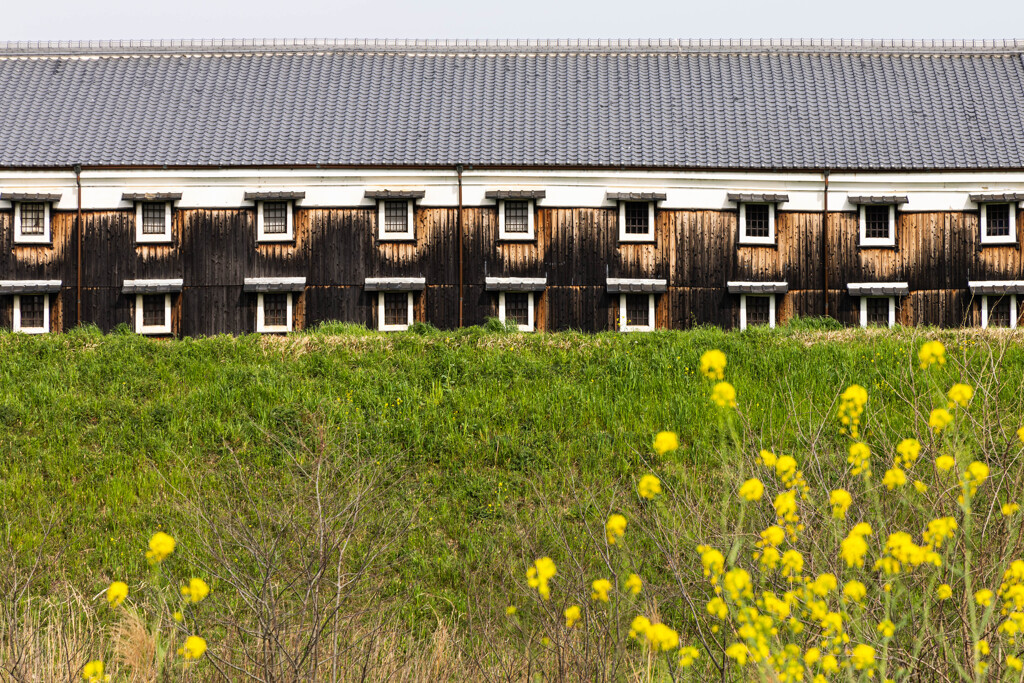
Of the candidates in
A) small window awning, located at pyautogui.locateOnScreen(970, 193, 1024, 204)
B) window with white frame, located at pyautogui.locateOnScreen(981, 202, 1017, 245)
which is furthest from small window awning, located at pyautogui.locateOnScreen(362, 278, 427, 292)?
window with white frame, located at pyautogui.locateOnScreen(981, 202, 1017, 245)

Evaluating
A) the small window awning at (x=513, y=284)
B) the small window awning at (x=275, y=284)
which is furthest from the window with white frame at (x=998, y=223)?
the small window awning at (x=275, y=284)

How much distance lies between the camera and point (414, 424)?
1362cm

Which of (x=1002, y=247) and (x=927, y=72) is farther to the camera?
(x=927, y=72)

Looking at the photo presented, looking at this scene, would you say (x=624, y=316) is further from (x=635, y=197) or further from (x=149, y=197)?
(x=149, y=197)

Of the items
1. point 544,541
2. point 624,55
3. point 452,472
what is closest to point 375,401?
Answer: point 452,472

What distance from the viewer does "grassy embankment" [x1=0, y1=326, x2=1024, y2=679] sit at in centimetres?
1105

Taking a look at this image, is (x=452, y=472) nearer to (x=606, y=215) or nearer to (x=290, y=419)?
(x=290, y=419)

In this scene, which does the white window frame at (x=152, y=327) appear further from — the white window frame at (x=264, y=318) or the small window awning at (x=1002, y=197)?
the small window awning at (x=1002, y=197)

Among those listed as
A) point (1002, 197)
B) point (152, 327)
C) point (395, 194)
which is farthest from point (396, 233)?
point (1002, 197)

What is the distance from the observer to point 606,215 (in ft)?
78.4

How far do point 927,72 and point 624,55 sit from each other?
31.2ft

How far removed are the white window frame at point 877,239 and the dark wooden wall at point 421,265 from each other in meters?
0.72

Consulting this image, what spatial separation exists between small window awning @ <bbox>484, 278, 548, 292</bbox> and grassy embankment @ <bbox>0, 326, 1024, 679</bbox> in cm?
567

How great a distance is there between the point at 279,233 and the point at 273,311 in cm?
209
